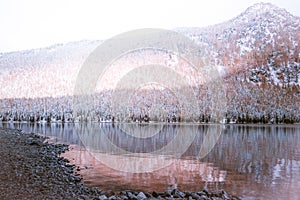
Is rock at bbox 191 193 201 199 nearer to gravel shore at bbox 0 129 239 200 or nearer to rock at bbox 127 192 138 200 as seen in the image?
gravel shore at bbox 0 129 239 200

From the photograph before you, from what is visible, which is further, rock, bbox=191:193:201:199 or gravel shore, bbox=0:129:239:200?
rock, bbox=191:193:201:199

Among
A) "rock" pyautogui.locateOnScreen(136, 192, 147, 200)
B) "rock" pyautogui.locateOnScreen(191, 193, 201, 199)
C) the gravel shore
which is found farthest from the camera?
"rock" pyautogui.locateOnScreen(191, 193, 201, 199)

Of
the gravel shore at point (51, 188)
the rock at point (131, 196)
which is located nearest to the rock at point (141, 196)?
the gravel shore at point (51, 188)

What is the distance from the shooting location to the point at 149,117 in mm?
144750

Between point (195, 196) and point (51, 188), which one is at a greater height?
point (51, 188)

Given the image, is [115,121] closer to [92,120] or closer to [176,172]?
[92,120]

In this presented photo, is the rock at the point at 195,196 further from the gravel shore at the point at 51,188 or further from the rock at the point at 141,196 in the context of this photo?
the rock at the point at 141,196

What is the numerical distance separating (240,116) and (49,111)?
88.6 meters

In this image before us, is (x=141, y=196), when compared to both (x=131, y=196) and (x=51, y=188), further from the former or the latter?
(x=51, y=188)

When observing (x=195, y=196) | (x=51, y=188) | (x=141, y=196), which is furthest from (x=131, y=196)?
(x=51, y=188)

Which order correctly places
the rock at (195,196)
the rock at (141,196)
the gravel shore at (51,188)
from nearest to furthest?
the gravel shore at (51,188) → the rock at (141,196) → the rock at (195,196)

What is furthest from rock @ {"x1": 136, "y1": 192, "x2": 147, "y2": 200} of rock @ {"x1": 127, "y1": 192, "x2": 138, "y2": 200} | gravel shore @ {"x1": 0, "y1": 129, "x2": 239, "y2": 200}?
rock @ {"x1": 127, "y1": 192, "x2": 138, "y2": 200}

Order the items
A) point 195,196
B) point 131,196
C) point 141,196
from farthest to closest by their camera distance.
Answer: point 195,196, point 131,196, point 141,196

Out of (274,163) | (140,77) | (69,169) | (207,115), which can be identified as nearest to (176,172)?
(69,169)
